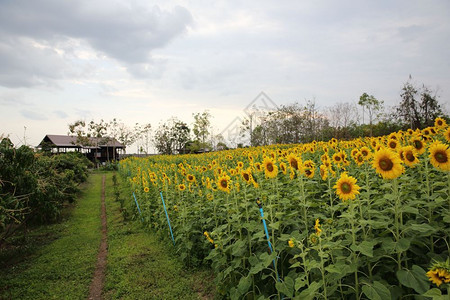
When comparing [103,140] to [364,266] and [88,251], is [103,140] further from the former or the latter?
[364,266]

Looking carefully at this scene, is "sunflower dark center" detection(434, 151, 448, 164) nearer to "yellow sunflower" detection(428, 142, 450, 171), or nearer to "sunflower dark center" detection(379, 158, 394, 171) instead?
"yellow sunflower" detection(428, 142, 450, 171)

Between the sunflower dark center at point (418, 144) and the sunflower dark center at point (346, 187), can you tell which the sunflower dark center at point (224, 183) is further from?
the sunflower dark center at point (418, 144)

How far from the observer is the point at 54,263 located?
645cm

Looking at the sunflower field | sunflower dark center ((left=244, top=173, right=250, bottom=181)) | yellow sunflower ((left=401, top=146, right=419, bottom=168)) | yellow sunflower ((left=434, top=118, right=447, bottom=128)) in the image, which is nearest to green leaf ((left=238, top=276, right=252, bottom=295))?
the sunflower field

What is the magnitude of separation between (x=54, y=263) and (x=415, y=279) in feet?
23.1

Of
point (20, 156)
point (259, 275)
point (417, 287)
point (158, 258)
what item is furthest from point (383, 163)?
point (20, 156)

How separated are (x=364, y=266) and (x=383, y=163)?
1.04 m

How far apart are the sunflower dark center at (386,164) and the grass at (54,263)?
5203 mm

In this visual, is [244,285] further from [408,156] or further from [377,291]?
[408,156]

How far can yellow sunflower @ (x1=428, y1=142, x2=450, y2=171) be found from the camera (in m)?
2.30

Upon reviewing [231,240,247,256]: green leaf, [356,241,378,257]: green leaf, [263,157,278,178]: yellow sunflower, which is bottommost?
[231,240,247,256]: green leaf

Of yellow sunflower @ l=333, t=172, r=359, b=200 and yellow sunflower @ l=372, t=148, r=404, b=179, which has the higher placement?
yellow sunflower @ l=372, t=148, r=404, b=179

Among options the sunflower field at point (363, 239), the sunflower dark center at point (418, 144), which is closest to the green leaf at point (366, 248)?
the sunflower field at point (363, 239)

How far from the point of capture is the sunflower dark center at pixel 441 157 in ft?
7.56
